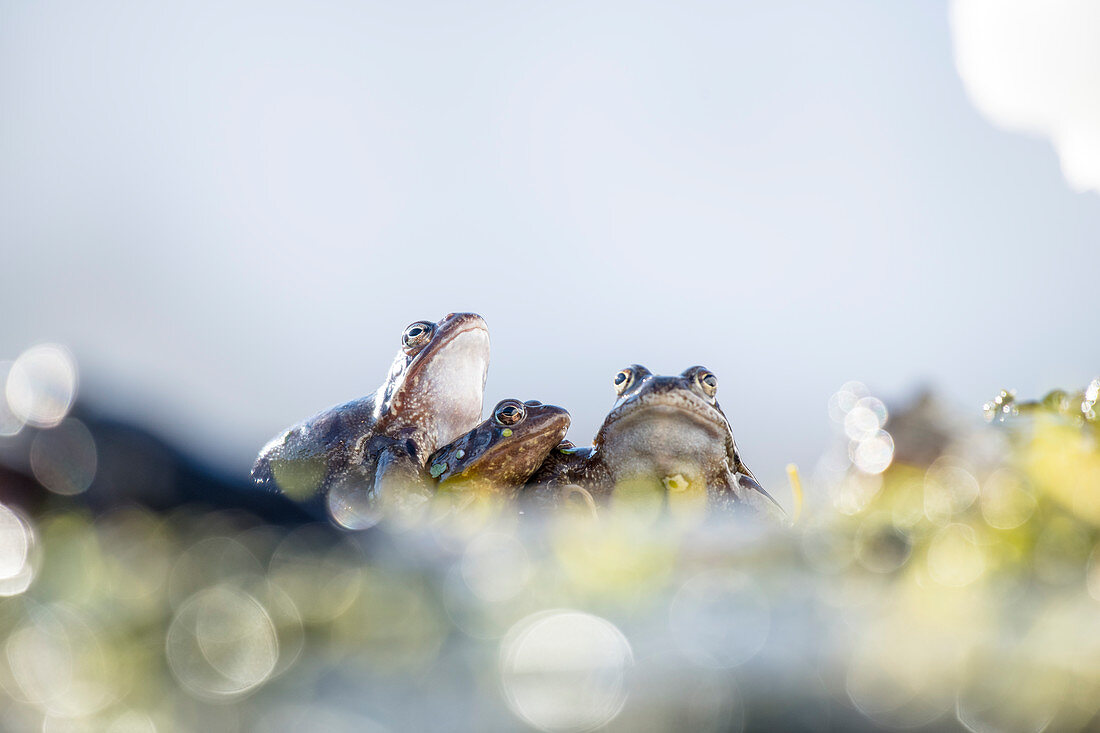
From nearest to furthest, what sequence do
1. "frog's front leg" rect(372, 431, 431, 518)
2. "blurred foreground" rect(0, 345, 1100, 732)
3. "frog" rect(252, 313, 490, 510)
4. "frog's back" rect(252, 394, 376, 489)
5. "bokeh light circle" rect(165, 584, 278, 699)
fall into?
"blurred foreground" rect(0, 345, 1100, 732) → "bokeh light circle" rect(165, 584, 278, 699) → "frog's front leg" rect(372, 431, 431, 518) → "frog" rect(252, 313, 490, 510) → "frog's back" rect(252, 394, 376, 489)

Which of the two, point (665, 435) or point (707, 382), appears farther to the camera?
point (707, 382)

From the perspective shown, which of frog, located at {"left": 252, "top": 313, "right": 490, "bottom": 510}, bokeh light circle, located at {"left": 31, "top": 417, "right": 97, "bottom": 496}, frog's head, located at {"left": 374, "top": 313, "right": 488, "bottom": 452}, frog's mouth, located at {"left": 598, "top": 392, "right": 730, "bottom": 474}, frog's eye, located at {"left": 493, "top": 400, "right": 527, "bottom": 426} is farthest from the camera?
frog's head, located at {"left": 374, "top": 313, "right": 488, "bottom": 452}

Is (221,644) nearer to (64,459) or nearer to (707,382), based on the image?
(64,459)

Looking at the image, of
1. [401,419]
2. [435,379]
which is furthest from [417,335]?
[401,419]

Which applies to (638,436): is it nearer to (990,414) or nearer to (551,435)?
(551,435)

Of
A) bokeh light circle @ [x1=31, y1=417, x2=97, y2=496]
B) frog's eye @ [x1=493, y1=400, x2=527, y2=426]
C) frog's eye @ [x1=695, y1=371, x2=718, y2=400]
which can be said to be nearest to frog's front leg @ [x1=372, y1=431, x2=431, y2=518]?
frog's eye @ [x1=493, y1=400, x2=527, y2=426]

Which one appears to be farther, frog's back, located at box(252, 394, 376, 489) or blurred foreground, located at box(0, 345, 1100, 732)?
frog's back, located at box(252, 394, 376, 489)

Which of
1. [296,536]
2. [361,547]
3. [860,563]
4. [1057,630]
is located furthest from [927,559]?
[296,536]

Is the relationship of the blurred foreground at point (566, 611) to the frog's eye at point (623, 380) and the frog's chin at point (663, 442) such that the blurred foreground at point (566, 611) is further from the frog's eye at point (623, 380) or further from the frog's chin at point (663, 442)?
the frog's eye at point (623, 380)

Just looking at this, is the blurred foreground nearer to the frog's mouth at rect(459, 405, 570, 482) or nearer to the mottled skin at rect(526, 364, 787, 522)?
the mottled skin at rect(526, 364, 787, 522)
